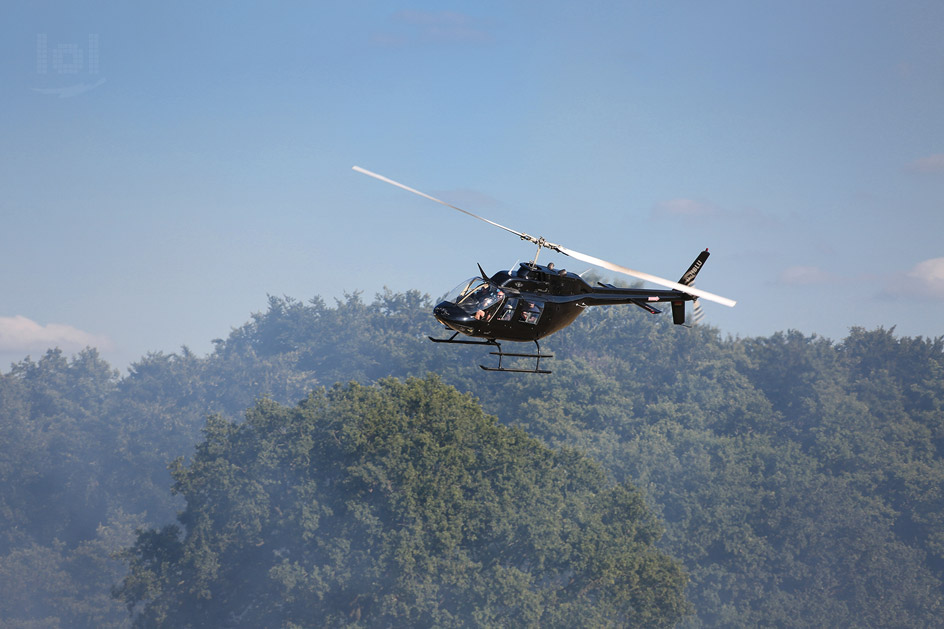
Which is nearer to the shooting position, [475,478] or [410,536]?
[410,536]

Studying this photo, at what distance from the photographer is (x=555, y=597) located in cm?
6506

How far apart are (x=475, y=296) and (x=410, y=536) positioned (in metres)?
43.7

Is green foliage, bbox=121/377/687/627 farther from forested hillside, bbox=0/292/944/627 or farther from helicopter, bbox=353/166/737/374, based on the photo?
helicopter, bbox=353/166/737/374

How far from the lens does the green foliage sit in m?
63.9

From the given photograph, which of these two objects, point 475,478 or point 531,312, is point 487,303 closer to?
point 531,312

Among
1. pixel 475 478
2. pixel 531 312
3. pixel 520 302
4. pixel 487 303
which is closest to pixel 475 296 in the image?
pixel 487 303

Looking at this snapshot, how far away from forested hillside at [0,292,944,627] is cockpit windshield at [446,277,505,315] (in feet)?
140

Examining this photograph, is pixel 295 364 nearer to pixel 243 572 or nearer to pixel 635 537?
pixel 243 572

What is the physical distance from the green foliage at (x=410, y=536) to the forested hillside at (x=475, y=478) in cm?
17

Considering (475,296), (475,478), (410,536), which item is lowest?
(410,536)

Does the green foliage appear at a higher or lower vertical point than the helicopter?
lower

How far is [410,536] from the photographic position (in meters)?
63.7

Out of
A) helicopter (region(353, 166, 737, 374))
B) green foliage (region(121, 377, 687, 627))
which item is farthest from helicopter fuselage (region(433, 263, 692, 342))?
green foliage (region(121, 377, 687, 627))

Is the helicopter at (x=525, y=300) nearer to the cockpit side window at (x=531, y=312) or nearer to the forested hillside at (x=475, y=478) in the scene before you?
the cockpit side window at (x=531, y=312)
